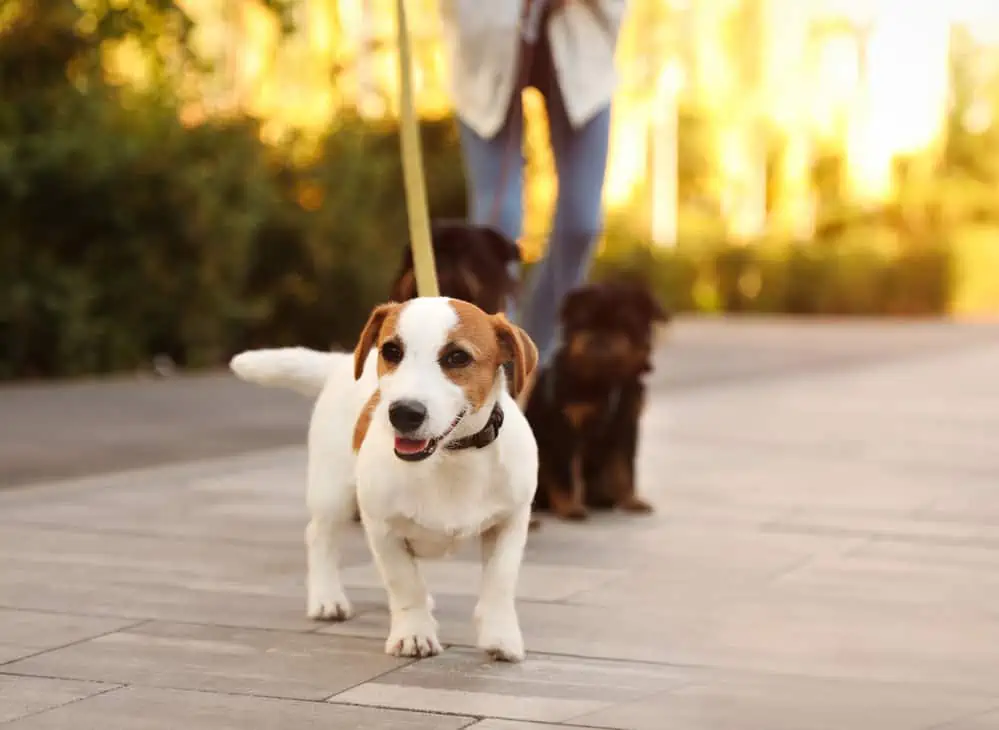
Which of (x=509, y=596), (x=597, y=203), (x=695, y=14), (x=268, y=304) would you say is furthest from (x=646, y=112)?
(x=509, y=596)

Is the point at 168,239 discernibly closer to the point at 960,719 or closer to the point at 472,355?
the point at 472,355

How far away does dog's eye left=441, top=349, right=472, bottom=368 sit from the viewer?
392cm

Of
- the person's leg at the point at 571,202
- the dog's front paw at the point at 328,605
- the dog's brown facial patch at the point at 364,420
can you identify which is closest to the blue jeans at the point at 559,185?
the person's leg at the point at 571,202

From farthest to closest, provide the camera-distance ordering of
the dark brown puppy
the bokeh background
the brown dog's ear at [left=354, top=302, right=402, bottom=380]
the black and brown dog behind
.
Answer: the bokeh background < the black and brown dog behind < the dark brown puppy < the brown dog's ear at [left=354, top=302, right=402, bottom=380]

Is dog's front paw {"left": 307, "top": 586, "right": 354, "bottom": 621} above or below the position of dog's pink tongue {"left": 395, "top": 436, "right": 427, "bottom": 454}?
below

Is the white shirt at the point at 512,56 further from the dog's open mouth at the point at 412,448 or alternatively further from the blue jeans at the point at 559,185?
the dog's open mouth at the point at 412,448

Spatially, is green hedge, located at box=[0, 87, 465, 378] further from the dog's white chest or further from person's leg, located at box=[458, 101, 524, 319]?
the dog's white chest

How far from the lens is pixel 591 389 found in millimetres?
6336

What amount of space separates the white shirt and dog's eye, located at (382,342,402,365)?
2908 mm

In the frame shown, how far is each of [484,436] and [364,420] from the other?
1.27 ft

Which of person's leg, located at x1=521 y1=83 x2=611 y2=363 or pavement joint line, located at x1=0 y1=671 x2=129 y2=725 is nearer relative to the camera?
pavement joint line, located at x1=0 y1=671 x2=129 y2=725

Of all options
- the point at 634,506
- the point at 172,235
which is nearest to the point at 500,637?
the point at 634,506

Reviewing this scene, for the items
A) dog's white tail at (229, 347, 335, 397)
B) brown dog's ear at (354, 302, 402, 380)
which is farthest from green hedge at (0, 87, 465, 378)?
brown dog's ear at (354, 302, 402, 380)

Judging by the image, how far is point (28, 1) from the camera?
1202 cm
